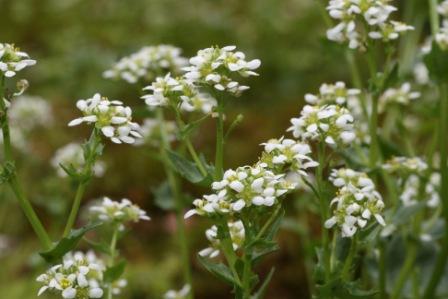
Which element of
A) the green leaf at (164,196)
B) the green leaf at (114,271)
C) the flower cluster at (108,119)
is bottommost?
the green leaf at (164,196)

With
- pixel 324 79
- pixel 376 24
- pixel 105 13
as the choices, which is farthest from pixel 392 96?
pixel 105 13

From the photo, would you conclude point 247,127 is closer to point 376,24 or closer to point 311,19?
point 311,19

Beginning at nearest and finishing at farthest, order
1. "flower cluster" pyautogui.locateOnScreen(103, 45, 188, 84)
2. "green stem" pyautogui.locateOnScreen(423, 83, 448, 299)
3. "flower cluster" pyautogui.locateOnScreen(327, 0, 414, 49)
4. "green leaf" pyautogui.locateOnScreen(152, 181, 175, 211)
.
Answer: "flower cluster" pyautogui.locateOnScreen(327, 0, 414, 49), "green stem" pyautogui.locateOnScreen(423, 83, 448, 299), "flower cluster" pyautogui.locateOnScreen(103, 45, 188, 84), "green leaf" pyautogui.locateOnScreen(152, 181, 175, 211)

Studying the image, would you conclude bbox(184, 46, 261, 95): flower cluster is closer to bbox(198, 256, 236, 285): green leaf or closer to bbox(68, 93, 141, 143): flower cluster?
bbox(68, 93, 141, 143): flower cluster

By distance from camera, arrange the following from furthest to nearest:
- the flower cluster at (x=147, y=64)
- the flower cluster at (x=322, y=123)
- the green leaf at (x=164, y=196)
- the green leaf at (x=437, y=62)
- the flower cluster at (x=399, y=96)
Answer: the green leaf at (x=164, y=196) < the flower cluster at (x=399, y=96) < the flower cluster at (x=147, y=64) < the green leaf at (x=437, y=62) < the flower cluster at (x=322, y=123)

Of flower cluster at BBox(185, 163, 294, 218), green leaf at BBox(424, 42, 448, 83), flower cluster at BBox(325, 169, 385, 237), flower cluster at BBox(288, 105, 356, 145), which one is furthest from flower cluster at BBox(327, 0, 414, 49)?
flower cluster at BBox(185, 163, 294, 218)

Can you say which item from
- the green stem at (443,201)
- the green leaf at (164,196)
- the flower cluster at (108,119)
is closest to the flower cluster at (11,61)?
the flower cluster at (108,119)

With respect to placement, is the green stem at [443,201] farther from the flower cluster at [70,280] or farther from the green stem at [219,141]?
the flower cluster at [70,280]
